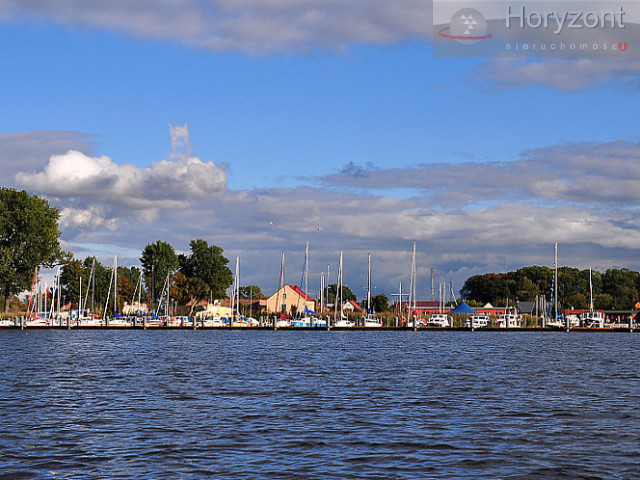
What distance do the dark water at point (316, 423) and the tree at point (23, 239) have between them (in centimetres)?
9709

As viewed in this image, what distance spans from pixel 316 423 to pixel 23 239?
128753 mm

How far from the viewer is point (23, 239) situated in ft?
477

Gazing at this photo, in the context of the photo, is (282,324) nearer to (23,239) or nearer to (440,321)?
(440,321)

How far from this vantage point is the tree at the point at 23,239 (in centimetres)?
14438

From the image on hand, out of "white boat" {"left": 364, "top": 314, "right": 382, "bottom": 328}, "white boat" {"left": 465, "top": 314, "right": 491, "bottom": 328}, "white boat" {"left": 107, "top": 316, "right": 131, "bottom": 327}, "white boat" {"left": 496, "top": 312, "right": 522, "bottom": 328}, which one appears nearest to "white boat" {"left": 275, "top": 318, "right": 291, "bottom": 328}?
"white boat" {"left": 364, "top": 314, "right": 382, "bottom": 328}

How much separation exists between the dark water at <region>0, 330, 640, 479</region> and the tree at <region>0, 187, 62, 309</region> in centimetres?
9709

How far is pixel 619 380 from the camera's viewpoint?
47.4 metres

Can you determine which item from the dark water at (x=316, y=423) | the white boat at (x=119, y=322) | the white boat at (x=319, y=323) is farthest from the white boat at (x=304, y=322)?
the dark water at (x=316, y=423)

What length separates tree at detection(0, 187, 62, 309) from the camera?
144m

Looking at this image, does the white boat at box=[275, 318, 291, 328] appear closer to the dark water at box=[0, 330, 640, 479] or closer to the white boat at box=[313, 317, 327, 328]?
the white boat at box=[313, 317, 327, 328]

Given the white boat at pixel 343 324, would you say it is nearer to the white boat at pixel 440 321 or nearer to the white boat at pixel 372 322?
the white boat at pixel 372 322

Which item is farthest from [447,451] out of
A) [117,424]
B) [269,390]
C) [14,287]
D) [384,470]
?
[14,287]

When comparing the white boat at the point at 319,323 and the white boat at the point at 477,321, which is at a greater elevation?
the white boat at the point at 477,321

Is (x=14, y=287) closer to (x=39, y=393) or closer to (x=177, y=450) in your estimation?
(x=39, y=393)
